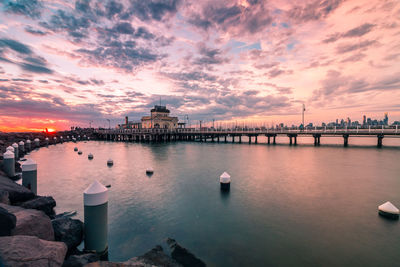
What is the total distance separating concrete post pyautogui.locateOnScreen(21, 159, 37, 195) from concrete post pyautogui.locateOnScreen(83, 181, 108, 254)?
6.63 meters

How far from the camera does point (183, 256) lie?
758cm

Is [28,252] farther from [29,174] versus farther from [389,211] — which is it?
[389,211]

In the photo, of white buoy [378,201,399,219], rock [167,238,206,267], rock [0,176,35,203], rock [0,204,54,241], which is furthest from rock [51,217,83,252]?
white buoy [378,201,399,219]

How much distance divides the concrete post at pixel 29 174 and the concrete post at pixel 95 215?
261 inches

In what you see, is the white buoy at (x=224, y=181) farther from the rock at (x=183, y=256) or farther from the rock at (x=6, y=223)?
the rock at (x=6, y=223)

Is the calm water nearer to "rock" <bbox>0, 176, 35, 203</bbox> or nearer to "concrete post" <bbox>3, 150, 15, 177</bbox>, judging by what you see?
"concrete post" <bbox>3, 150, 15, 177</bbox>

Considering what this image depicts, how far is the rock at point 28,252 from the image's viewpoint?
3545 mm

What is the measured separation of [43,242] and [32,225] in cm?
150

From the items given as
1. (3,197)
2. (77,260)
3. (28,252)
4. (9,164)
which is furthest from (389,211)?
(9,164)

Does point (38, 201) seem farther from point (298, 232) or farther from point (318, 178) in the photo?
point (318, 178)

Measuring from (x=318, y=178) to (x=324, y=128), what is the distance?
1877 inches

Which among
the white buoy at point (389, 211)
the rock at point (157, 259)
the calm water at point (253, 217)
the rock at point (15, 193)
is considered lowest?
the calm water at point (253, 217)

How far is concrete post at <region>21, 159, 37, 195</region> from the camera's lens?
1014cm

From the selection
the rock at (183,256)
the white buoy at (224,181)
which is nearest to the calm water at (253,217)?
the rock at (183,256)
